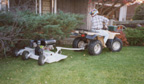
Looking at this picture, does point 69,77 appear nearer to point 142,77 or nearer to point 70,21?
point 142,77

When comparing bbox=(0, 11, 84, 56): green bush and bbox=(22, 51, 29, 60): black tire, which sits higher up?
bbox=(0, 11, 84, 56): green bush

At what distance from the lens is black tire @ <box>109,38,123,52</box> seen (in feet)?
23.0

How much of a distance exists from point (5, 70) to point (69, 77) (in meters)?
2.05

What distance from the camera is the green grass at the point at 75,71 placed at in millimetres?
3988

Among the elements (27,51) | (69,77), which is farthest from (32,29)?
(69,77)

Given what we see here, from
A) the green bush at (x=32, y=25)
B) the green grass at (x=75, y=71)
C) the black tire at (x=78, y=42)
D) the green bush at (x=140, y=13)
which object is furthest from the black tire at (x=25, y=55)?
the green bush at (x=140, y=13)

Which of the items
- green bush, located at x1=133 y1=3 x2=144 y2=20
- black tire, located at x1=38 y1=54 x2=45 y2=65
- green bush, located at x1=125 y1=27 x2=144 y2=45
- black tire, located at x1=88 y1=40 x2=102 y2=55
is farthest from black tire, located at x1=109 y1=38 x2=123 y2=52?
green bush, located at x1=133 y1=3 x2=144 y2=20

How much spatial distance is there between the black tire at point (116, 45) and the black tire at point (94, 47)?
2.74 ft

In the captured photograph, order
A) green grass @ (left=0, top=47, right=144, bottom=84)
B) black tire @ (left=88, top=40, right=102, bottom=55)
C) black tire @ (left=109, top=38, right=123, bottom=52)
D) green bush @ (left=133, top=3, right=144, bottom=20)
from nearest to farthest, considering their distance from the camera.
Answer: green grass @ (left=0, top=47, right=144, bottom=84)
black tire @ (left=88, top=40, right=102, bottom=55)
black tire @ (left=109, top=38, right=123, bottom=52)
green bush @ (left=133, top=3, right=144, bottom=20)

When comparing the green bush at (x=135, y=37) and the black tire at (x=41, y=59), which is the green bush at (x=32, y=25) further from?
the green bush at (x=135, y=37)

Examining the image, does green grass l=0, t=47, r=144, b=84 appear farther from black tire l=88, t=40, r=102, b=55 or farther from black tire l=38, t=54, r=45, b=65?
black tire l=88, t=40, r=102, b=55

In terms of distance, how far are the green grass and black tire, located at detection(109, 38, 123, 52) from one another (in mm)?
1200

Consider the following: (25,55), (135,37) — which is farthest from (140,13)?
(25,55)

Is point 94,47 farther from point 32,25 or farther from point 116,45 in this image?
point 32,25
